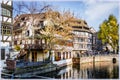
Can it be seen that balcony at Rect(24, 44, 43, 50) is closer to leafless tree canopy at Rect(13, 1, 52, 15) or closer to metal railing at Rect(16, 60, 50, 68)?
metal railing at Rect(16, 60, 50, 68)

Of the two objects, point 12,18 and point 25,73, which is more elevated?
point 12,18

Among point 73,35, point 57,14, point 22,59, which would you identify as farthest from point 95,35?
point 22,59

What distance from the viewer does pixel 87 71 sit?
3146mm

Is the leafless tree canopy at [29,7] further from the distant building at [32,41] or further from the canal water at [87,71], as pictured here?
the canal water at [87,71]

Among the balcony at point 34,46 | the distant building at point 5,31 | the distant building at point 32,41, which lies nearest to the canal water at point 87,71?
the distant building at point 32,41

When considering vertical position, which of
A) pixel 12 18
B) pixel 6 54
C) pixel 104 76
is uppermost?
pixel 12 18

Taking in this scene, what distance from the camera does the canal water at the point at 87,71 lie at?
3130mm

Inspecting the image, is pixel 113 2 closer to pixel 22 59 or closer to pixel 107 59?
pixel 107 59

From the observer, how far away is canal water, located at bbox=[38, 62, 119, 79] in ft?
10.3

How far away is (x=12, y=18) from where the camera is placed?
3.21m

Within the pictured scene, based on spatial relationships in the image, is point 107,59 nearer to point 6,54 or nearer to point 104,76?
point 104,76

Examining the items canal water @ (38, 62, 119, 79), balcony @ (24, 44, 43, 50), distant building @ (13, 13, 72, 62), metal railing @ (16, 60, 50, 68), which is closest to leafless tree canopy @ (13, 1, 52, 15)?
distant building @ (13, 13, 72, 62)

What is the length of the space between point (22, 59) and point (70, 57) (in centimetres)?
47

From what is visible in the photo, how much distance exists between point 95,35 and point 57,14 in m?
0.42
